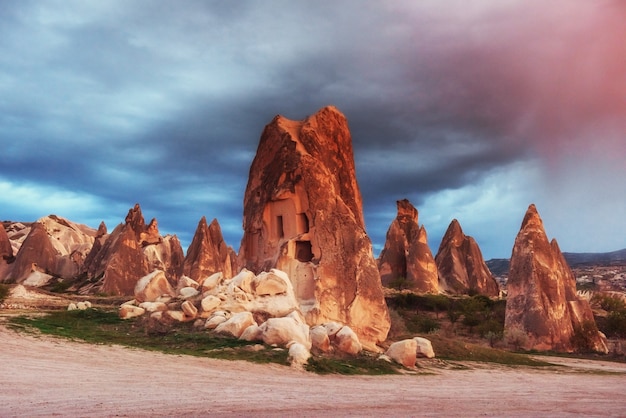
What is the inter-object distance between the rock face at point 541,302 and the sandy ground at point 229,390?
590 inches

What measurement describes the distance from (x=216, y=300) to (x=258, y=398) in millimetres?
10327

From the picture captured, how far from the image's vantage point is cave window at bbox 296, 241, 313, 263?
80.1 feet

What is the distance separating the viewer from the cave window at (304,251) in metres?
24.4

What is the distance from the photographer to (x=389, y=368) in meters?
15.2

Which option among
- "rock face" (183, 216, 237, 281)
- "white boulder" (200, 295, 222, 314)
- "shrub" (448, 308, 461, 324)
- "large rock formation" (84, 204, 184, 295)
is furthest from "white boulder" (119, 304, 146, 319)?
"rock face" (183, 216, 237, 281)

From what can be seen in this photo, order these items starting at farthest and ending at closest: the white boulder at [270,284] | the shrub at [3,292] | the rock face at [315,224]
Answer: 1. the shrub at [3,292]
2. the rock face at [315,224]
3. the white boulder at [270,284]

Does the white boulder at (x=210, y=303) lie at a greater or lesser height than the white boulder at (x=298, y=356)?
greater

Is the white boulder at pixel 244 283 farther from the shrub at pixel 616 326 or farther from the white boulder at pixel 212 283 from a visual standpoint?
the shrub at pixel 616 326

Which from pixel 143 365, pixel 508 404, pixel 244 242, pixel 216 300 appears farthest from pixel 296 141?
pixel 508 404

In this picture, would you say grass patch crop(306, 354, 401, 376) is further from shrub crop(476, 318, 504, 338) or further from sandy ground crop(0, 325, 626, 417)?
shrub crop(476, 318, 504, 338)

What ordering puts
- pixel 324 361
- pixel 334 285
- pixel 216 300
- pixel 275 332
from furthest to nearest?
pixel 334 285
pixel 216 300
pixel 275 332
pixel 324 361

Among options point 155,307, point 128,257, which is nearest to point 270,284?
point 155,307

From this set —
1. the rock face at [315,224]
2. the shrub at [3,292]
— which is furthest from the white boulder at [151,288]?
the shrub at [3,292]

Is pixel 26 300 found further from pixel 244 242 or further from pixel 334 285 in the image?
pixel 334 285
